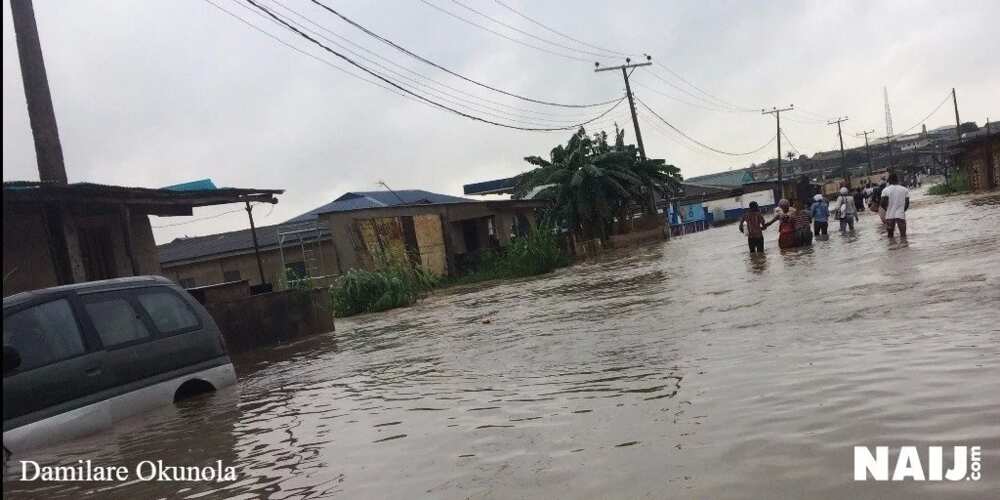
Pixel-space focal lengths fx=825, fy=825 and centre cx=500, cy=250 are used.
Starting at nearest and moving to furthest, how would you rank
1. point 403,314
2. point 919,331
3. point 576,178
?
point 919,331 → point 403,314 → point 576,178

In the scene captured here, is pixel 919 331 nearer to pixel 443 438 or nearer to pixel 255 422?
pixel 443 438

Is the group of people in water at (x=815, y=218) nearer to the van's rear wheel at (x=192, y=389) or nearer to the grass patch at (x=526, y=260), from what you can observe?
the grass patch at (x=526, y=260)

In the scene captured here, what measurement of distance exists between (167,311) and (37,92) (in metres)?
8.32

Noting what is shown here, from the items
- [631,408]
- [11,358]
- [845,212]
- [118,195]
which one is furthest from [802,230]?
[11,358]

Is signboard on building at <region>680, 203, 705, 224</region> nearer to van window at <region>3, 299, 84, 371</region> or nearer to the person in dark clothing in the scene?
the person in dark clothing

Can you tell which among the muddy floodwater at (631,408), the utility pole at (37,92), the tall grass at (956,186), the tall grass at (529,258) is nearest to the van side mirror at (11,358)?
the muddy floodwater at (631,408)

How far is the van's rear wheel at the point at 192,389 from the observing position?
739 centimetres

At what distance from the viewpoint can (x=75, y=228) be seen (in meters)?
14.8

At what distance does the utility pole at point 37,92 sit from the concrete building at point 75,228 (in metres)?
0.68

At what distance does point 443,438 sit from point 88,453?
8.46ft

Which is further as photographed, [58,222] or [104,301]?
[58,222]

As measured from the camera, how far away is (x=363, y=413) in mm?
6695

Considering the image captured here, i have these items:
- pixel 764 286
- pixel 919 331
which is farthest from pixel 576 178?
pixel 919 331

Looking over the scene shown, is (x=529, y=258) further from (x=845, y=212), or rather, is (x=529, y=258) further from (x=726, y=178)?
(x=726, y=178)
